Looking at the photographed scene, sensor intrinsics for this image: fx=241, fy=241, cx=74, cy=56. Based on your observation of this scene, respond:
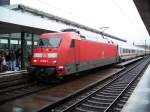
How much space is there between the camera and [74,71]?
44.0ft

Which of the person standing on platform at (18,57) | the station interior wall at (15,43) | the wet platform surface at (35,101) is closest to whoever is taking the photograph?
the wet platform surface at (35,101)

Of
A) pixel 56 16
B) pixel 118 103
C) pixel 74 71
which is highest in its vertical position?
pixel 56 16

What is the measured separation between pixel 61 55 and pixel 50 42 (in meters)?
1.41

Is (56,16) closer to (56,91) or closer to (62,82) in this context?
(62,82)

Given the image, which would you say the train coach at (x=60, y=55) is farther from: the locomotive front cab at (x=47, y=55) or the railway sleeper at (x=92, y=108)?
the railway sleeper at (x=92, y=108)

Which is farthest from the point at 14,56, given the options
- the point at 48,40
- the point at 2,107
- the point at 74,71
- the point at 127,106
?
the point at 127,106

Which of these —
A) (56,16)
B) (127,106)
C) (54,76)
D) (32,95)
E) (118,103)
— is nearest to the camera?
(127,106)

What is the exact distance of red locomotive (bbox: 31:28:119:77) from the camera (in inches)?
478

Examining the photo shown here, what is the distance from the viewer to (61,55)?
12.2 metres

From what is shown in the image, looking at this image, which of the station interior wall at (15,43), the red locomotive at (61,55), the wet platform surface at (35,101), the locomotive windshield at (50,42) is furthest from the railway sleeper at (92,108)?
the station interior wall at (15,43)

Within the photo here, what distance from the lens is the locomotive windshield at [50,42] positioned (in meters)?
12.9

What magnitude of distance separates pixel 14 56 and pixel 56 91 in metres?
6.89

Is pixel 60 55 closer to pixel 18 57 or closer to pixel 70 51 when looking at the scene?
pixel 70 51

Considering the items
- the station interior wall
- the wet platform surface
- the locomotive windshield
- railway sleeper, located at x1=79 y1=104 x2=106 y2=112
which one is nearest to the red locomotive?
the locomotive windshield
